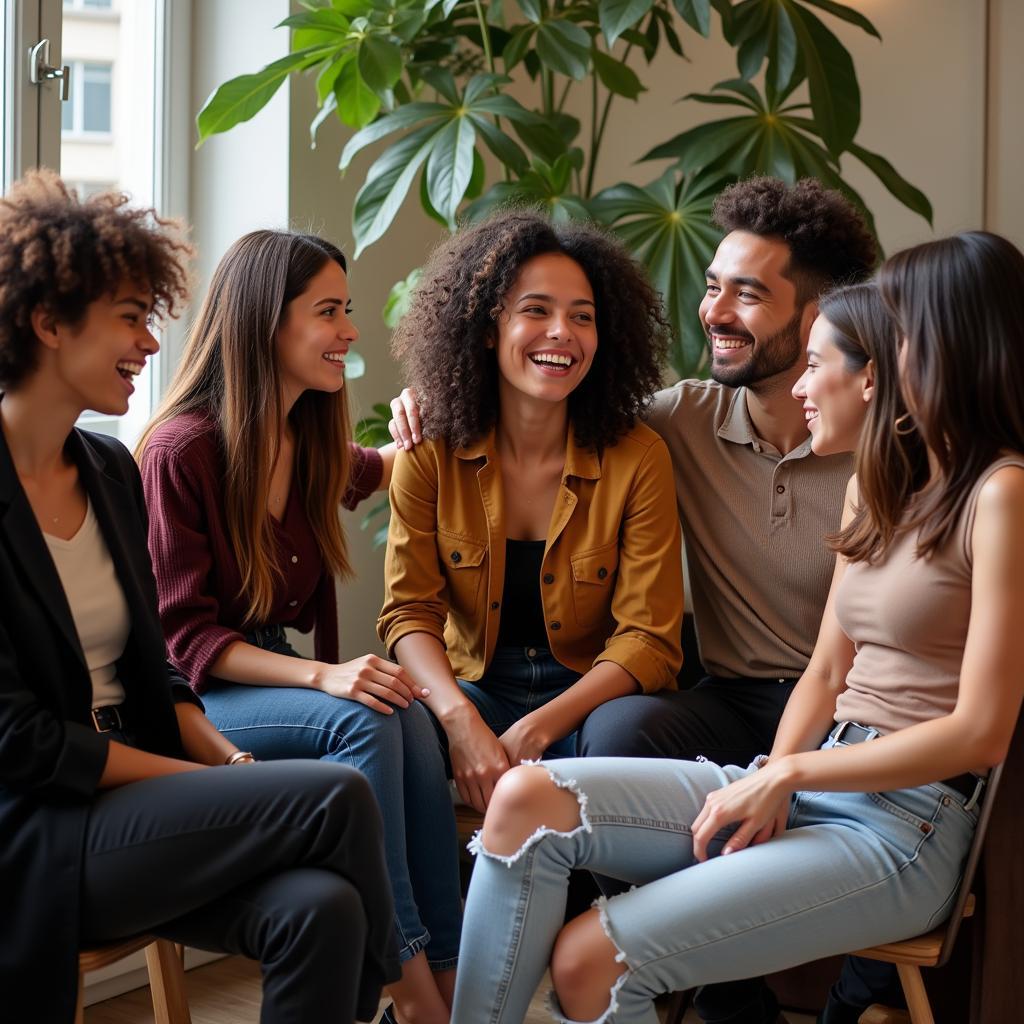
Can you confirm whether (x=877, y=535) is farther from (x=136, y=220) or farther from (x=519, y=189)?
(x=519, y=189)

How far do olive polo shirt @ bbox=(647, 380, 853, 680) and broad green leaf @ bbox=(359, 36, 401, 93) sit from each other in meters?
0.92

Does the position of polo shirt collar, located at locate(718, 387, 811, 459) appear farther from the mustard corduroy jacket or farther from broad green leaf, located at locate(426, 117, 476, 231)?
broad green leaf, located at locate(426, 117, 476, 231)

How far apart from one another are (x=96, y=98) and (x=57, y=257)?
140 cm

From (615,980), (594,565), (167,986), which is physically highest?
(594,565)

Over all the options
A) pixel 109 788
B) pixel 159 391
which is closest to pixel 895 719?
pixel 109 788

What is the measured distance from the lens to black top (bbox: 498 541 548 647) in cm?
211

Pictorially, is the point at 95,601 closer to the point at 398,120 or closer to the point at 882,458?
the point at 882,458

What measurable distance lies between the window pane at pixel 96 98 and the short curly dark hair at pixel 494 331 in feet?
3.10

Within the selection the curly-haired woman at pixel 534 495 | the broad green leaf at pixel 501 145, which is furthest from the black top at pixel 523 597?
the broad green leaf at pixel 501 145

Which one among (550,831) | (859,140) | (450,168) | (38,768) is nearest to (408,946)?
(550,831)

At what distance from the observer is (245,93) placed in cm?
255

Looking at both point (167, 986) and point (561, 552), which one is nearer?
point (167, 986)

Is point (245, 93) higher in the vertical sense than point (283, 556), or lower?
higher

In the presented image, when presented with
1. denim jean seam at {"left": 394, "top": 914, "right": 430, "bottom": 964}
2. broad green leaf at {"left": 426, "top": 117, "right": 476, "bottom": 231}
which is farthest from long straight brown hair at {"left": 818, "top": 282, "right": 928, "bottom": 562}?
broad green leaf at {"left": 426, "top": 117, "right": 476, "bottom": 231}
